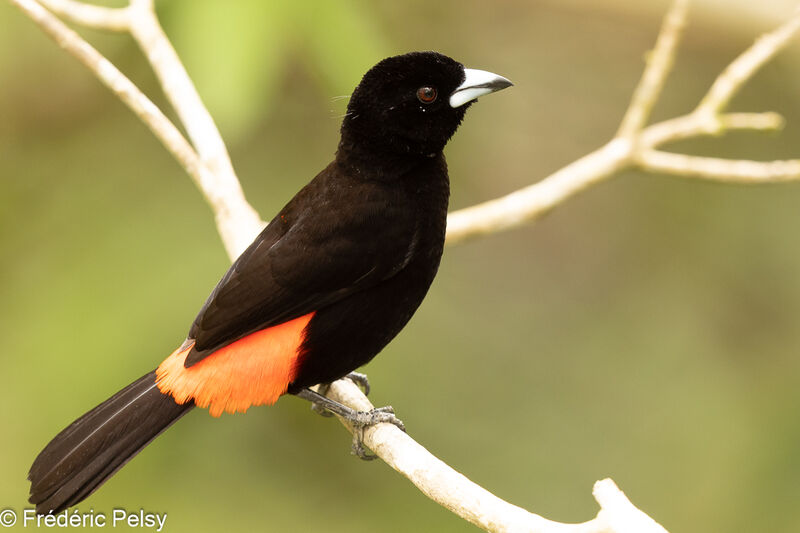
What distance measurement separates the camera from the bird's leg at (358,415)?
2895 mm

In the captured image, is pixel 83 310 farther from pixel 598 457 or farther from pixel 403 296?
pixel 598 457

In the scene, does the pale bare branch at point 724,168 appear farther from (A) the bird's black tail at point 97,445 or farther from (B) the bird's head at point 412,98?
(A) the bird's black tail at point 97,445

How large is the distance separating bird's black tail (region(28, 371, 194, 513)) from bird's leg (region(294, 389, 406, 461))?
0.38 metres

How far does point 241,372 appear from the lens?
2.83 meters

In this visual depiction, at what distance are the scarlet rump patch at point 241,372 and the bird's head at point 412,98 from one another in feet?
1.91

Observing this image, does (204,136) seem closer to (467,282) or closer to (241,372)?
(241,372)

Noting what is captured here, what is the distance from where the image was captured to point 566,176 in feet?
11.1

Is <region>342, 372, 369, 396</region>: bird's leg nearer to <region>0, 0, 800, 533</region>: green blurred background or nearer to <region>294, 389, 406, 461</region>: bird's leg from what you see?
<region>0, 0, 800, 533</region>: green blurred background

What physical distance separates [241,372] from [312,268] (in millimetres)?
341

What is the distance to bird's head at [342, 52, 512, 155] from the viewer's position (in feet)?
9.59

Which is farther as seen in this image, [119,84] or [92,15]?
[92,15]

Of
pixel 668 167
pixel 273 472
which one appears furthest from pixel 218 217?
pixel 668 167

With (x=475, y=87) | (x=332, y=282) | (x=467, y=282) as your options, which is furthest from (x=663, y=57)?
(x=467, y=282)

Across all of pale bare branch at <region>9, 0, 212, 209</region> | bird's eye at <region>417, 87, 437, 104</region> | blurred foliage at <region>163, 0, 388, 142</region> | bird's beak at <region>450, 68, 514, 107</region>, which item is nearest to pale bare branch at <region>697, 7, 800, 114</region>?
bird's beak at <region>450, 68, 514, 107</region>
